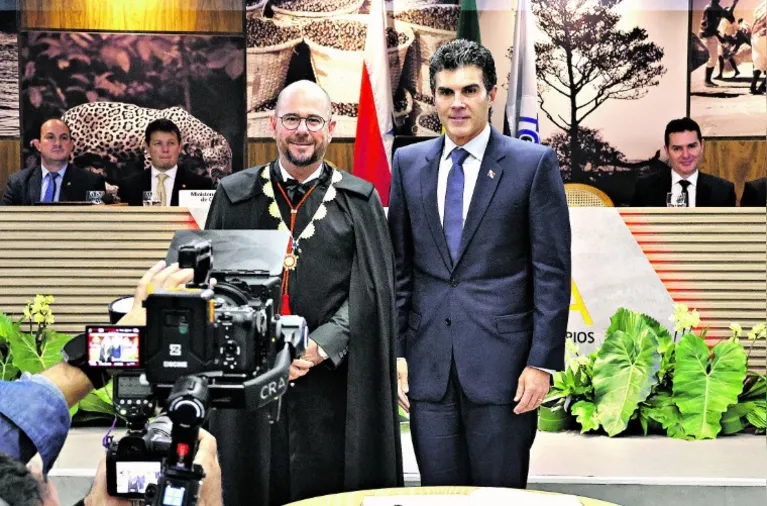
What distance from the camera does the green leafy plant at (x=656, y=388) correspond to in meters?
4.51

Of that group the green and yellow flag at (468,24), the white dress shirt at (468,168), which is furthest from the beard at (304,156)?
the green and yellow flag at (468,24)

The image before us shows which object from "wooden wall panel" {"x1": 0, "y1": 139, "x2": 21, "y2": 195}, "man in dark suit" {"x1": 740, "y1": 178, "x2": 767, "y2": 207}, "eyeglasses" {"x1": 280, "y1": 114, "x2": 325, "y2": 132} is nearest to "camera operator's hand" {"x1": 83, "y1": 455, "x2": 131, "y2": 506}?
"eyeglasses" {"x1": 280, "y1": 114, "x2": 325, "y2": 132}

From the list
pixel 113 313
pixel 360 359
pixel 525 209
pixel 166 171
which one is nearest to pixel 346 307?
pixel 360 359

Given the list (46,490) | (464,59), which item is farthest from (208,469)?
(464,59)

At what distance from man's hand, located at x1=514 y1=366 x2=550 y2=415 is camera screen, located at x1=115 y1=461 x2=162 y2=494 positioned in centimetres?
150

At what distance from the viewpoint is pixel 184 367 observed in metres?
1.42

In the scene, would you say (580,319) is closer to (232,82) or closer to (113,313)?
(232,82)

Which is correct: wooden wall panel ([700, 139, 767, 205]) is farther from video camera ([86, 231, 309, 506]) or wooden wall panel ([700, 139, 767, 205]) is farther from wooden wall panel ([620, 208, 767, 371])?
video camera ([86, 231, 309, 506])

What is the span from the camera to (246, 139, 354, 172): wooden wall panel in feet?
22.6

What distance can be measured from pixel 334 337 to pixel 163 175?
12.0 feet

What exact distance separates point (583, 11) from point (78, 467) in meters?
4.46

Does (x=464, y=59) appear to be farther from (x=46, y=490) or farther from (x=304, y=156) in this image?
(x=46, y=490)

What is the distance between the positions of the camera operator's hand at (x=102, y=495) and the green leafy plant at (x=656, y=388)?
327cm

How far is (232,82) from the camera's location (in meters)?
6.92
